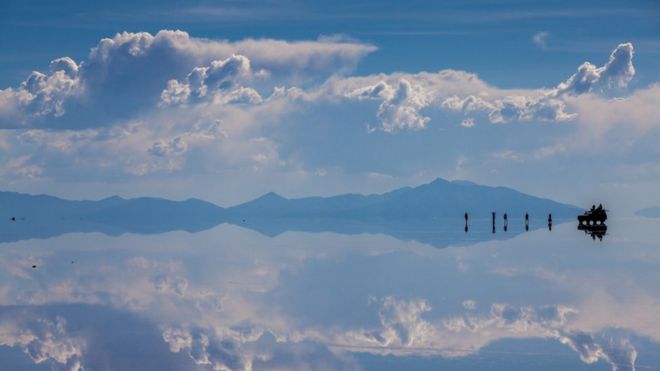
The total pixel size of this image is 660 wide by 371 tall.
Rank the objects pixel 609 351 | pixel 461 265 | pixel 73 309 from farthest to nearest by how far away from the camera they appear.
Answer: pixel 461 265
pixel 73 309
pixel 609 351

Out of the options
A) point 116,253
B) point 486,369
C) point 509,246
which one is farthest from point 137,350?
point 509,246

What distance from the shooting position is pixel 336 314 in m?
60.8

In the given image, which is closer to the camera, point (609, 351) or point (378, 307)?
point (609, 351)

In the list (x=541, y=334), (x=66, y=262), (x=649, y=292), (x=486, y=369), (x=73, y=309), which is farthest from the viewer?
(x=66, y=262)

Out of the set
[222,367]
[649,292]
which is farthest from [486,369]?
[649,292]

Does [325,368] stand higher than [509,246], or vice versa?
[509,246]

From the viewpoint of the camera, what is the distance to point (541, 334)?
5016cm

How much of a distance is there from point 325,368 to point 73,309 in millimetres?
28934

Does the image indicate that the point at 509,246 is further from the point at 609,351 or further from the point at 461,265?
the point at 609,351

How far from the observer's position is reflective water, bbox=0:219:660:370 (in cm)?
4425

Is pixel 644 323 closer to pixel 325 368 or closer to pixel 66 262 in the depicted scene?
pixel 325 368

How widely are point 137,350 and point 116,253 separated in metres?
91.8

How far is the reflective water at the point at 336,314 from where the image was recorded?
44.2 m

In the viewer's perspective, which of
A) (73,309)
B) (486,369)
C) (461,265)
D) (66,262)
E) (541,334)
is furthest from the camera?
(66,262)
